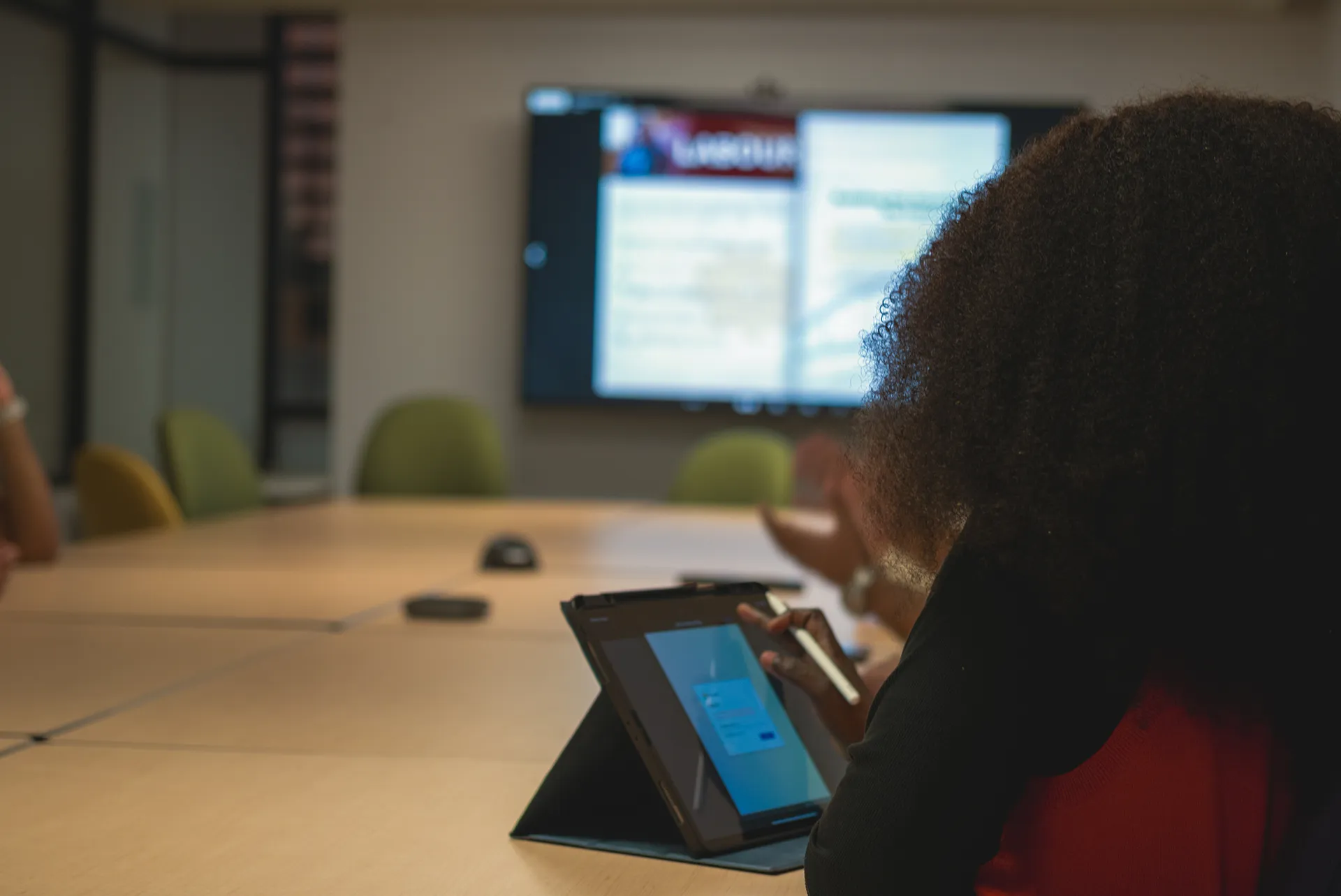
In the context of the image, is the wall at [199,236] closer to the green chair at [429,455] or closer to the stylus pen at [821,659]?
the green chair at [429,455]

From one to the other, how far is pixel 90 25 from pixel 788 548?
521 centimetres

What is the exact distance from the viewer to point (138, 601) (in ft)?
7.02

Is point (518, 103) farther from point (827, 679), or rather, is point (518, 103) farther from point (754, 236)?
point (827, 679)

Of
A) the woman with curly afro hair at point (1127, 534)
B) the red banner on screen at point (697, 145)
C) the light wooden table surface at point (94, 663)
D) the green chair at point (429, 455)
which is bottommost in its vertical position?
the green chair at point (429, 455)

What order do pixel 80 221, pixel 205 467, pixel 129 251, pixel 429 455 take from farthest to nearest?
pixel 129 251 → pixel 80 221 → pixel 429 455 → pixel 205 467

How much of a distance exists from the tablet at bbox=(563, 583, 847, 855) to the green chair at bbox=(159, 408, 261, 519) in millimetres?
3163

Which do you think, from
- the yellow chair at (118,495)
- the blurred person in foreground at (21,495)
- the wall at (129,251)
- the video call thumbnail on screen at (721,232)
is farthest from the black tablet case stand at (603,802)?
the wall at (129,251)

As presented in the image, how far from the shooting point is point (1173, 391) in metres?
0.67

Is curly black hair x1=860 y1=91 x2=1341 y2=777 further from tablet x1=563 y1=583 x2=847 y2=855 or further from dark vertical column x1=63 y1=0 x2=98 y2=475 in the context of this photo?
dark vertical column x1=63 y1=0 x2=98 y2=475

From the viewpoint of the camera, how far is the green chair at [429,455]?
4.79 m

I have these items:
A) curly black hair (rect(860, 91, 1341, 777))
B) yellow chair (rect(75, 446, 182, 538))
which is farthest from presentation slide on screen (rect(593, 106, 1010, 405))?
curly black hair (rect(860, 91, 1341, 777))

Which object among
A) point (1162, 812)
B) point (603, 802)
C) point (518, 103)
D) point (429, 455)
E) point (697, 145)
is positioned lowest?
point (429, 455)

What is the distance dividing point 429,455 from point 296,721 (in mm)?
3484

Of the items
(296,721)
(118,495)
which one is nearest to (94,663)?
(296,721)
